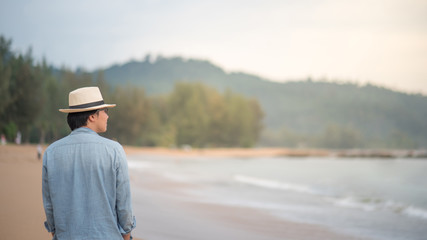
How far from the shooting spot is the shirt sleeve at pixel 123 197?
2.14 m

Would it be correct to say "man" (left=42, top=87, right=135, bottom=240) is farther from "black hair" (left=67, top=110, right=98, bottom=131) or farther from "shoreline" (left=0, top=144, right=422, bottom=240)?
"shoreline" (left=0, top=144, right=422, bottom=240)

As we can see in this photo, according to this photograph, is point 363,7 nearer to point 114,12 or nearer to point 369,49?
point 369,49

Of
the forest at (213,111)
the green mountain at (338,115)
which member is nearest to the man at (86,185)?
the forest at (213,111)

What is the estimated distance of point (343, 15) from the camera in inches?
1817

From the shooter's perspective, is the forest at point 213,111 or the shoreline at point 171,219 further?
the forest at point 213,111

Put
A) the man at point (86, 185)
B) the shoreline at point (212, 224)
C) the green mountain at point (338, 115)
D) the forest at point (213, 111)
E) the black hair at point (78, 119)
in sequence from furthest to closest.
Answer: the green mountain at point (338, 115), the forest at point (213, 111), the shoreline at point (212, 224), the black hair at point (78, 119), the man at point (86, 185)

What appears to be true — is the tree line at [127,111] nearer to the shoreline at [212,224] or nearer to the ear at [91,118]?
the shoreline at [212,224]

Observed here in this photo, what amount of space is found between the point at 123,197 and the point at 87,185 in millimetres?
202

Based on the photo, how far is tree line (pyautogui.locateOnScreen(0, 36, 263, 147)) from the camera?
2752 cm

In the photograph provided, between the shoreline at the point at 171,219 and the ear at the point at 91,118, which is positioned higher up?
the ear at the point at 91,118

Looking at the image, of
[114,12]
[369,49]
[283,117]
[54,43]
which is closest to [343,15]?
[369,49]

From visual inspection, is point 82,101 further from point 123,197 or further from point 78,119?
point 123,197

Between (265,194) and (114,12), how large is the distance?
34.5 ft

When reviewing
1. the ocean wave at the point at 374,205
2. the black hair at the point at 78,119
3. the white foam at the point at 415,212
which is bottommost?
the ocean wave at the point at 374,205
